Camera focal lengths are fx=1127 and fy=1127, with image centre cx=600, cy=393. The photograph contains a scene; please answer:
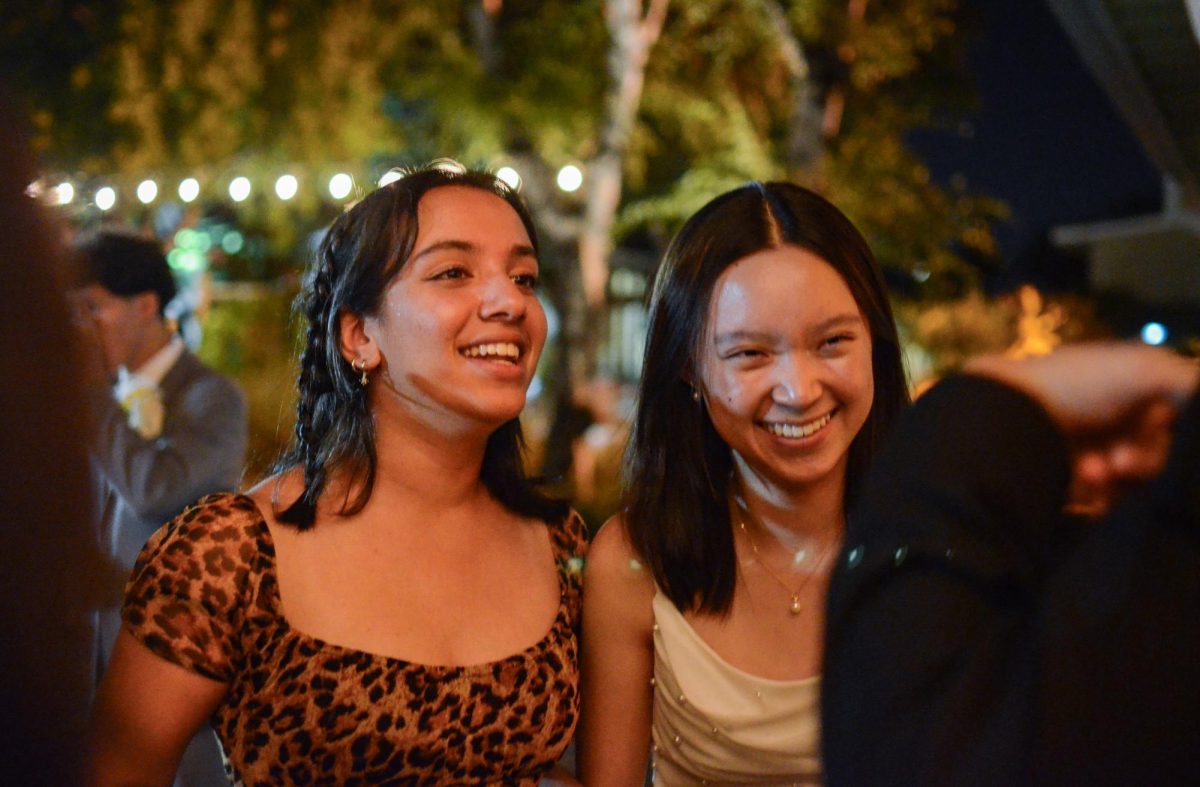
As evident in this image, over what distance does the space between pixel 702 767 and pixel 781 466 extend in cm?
65

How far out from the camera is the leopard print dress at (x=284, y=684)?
198 centimetres

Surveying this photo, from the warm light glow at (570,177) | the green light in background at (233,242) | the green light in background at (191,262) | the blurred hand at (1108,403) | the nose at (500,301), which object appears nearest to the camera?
the blurred hand at (1108,403)

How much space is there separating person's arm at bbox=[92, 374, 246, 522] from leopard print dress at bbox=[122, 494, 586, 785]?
4.84 feet

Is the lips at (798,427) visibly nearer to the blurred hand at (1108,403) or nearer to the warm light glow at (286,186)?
the blurred hand at (1108,403)

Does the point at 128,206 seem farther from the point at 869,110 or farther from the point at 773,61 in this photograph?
the point at 869,110

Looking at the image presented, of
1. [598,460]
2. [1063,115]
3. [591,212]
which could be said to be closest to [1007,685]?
[591,212]

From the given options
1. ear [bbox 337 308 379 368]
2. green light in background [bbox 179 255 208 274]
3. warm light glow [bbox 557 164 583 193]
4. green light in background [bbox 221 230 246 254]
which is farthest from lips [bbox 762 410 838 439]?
green light in background [bbox 221 230 246 254]

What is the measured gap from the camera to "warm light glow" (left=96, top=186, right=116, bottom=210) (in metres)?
8.02

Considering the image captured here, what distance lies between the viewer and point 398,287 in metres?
2.26

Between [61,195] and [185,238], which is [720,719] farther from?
[185,238]

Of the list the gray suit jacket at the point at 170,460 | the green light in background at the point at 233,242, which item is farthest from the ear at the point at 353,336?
the green light in background at the point at 233,242

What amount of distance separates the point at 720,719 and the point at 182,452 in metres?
2.28

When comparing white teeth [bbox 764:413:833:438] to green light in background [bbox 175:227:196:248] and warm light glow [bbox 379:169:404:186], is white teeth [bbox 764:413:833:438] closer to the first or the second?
warm light glow [bbox 379:169:404:186]

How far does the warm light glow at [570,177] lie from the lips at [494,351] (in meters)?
7.51
